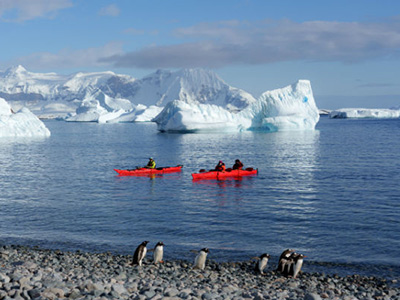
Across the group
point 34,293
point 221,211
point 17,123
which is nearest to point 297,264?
point 34,293

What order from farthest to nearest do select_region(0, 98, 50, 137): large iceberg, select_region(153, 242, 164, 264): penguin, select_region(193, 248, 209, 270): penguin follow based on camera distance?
select_region(0, 98, 50, 137): large iceberg → select_region(153, 242, 164, 264): penguin → select_region(193, 248, 209, 270): penguin

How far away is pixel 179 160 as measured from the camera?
40.4 metres

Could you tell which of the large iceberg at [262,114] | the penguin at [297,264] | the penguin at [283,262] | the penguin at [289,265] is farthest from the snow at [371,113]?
the penguin at [297,264]

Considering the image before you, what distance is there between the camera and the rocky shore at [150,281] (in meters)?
8.10

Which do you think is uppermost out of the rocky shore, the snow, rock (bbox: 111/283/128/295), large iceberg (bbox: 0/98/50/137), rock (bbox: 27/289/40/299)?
the snow

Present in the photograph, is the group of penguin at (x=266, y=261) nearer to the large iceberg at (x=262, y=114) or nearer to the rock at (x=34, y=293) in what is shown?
the rock at (x=34, y=293)

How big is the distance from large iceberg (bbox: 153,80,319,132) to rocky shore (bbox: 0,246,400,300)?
179 ft

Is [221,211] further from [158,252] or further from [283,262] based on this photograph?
[283,262]

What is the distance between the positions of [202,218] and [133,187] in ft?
28.9

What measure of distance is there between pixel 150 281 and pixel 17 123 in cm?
6414

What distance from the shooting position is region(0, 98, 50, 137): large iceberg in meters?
66.8

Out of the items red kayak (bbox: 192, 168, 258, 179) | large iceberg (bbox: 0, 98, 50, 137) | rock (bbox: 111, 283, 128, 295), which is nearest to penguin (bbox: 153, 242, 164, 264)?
rock (bbox: 111, 283, 128, 295)

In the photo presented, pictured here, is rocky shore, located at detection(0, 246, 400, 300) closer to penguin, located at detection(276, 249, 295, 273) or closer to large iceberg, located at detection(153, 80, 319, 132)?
penguin, located at detection(276, 249, 295, 273)

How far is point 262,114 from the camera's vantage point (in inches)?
2756
